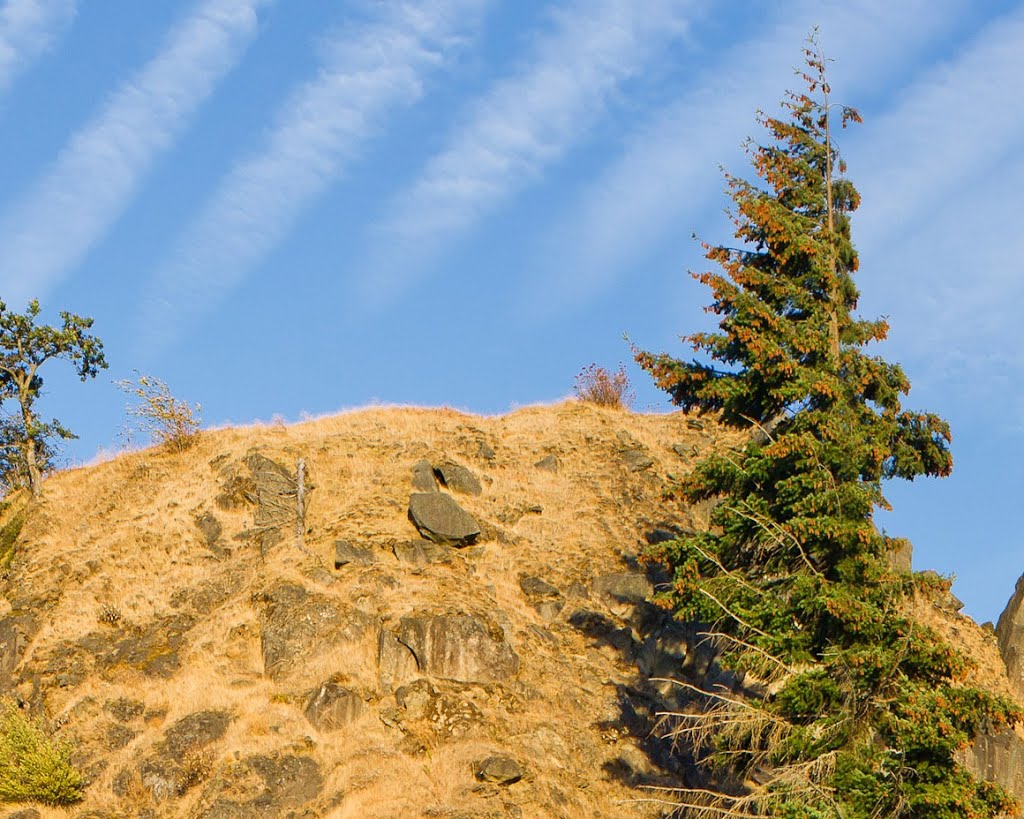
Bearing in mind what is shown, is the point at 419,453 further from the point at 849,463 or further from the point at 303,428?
the point at 849,463

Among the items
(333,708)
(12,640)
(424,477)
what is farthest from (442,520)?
(12,640)

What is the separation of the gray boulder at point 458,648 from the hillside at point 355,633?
64mm

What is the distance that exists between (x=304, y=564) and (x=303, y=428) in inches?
559

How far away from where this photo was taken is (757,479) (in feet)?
80.7

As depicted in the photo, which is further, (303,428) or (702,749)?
(303,428)

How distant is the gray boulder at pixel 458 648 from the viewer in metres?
31.4

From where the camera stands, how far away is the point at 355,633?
32.5m

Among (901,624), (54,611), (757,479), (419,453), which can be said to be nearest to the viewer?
(901,624)

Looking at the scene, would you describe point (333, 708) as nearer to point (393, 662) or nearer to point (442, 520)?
point (393, 662)

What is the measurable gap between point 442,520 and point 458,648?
7.19 m

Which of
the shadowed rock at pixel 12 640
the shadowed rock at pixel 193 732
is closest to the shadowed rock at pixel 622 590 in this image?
the shadowed rock at pixel 193 732

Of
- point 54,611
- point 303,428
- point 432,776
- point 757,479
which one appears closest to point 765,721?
point 757,479

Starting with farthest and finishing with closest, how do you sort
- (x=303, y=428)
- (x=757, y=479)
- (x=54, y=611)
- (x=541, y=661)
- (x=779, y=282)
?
1. (x=303, y=428)
2. (x=54, y=611)
3. (x=541, y=661)
4. (x=779, y=282)
5. (x=757, y=479)

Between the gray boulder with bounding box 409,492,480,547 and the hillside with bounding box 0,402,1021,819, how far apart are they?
0.49 feet
